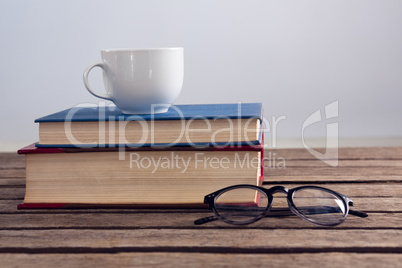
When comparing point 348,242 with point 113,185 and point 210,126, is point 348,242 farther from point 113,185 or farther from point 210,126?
point 113,185

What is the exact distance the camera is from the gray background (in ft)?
5.75

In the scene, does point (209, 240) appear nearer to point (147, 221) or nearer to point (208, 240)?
point (208, 240)

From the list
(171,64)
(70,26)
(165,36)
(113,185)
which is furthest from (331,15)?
(113,185)

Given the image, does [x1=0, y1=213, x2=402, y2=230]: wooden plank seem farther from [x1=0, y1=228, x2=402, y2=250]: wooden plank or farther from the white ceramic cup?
the white ceramic cup

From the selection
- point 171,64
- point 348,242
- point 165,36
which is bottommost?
point 348,242

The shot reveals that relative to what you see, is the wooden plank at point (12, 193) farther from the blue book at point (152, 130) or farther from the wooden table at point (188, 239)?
the blue book at point (152, 130)

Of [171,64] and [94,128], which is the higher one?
[171,64]

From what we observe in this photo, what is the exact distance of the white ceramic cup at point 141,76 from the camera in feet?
2.69

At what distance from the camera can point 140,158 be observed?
835 mm

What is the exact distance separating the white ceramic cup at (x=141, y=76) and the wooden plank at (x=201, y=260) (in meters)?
0.27

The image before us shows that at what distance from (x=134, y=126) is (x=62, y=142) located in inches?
4.8

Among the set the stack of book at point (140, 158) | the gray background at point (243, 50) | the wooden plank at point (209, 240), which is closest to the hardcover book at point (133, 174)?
the stack of book at point (140, 158)

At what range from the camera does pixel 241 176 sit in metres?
0.83

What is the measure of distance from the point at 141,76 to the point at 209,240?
28 centimetres
